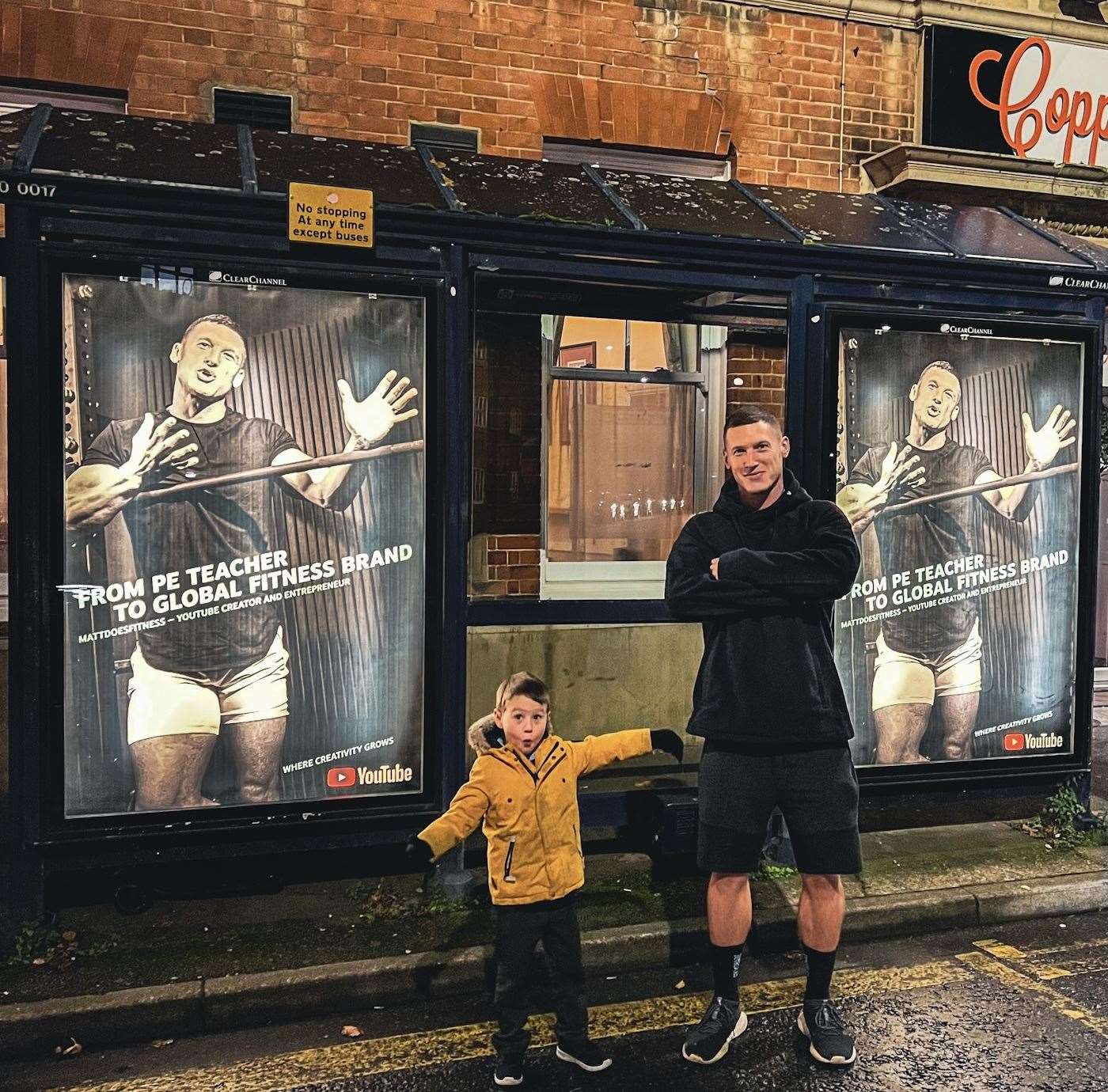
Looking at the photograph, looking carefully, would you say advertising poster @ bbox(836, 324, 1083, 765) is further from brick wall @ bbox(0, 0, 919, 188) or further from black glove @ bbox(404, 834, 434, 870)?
brick wall @ bbox(0, 0, 919, 188)

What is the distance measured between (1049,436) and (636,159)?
12.5 feet

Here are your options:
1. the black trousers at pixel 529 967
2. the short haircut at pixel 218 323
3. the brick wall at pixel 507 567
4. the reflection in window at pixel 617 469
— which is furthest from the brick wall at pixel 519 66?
the black trousers at pixel 529 967

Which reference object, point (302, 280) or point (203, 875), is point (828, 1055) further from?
point (302, 280)

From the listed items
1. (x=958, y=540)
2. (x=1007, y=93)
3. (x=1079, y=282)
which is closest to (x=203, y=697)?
(x=958, y=540)

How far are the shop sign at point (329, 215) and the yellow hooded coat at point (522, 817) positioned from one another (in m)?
2.17

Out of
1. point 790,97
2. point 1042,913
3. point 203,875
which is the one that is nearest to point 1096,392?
point 1042,913

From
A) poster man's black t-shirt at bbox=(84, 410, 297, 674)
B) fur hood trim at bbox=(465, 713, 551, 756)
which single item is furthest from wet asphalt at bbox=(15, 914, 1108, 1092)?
poster man's black t-shirt at bbox=(84, 410, 297, 674)

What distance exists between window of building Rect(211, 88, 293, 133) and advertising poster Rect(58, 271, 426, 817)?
10.1 ft

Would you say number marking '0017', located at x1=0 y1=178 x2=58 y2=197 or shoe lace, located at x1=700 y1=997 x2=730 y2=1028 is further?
number marking '0017', located at x1=0 y1=178 x2=58 y2=197

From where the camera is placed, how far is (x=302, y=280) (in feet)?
15.0

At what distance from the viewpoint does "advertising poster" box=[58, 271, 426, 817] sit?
4367mm

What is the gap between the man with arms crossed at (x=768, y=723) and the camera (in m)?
3.59

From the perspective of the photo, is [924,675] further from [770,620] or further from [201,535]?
[201,535]

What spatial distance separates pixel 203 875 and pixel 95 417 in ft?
6.76
